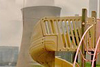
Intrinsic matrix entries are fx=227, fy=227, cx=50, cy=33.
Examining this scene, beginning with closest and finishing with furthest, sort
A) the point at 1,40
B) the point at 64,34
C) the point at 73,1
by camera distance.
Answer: the point at 64,34 < the point at 1,40 < the point at 73,1

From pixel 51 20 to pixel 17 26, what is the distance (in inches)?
144

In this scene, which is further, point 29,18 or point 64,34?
point 29,18

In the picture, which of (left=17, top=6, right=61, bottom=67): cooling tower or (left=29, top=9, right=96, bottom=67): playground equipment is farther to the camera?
(left=17, top=6, right=61, bottom=67): cooling tower

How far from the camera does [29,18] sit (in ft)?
15.6

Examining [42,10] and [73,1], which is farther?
[73,1]

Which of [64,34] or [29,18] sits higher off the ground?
[29,18]

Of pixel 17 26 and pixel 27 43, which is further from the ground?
pixel 17 26

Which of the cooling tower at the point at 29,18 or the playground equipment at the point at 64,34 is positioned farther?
the cooling tower at the point at 29,18

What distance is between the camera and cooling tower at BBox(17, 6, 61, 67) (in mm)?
4531

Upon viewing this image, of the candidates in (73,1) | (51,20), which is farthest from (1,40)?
(51,20)

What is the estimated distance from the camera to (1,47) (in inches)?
208

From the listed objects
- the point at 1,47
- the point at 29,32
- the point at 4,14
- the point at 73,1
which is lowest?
the point at 1,47

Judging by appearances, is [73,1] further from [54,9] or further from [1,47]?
[1,47]

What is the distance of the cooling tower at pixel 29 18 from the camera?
4.53 metres
